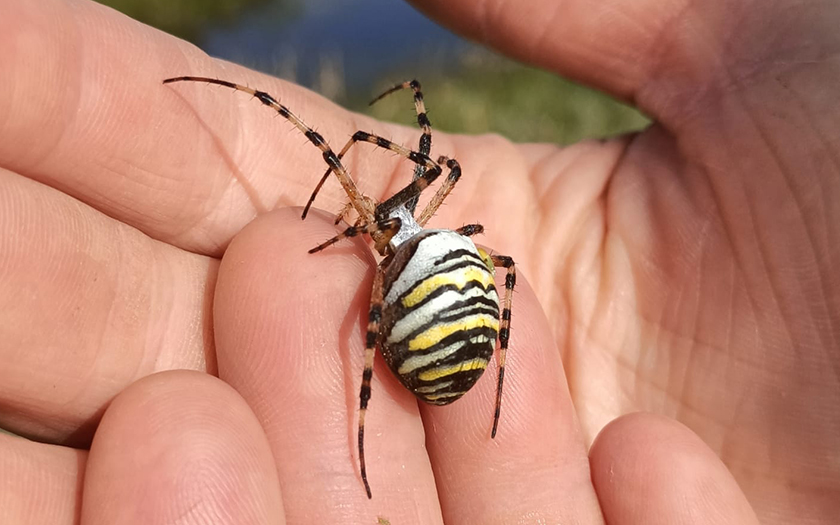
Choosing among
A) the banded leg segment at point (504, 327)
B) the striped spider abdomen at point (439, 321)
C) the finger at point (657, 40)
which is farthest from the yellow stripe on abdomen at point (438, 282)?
the finger at point (657, 40)

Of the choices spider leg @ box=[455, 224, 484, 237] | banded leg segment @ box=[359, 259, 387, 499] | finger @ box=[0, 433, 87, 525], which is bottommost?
finger @ box=[0, 433, 87, 525]

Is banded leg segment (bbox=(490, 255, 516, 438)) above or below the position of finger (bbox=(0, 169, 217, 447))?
above

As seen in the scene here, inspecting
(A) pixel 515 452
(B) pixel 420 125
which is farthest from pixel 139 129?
(A) pixel 515 452

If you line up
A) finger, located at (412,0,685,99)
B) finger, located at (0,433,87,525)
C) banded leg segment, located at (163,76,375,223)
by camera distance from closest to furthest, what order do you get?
finger, located at (0,433,87,525) → banded leg segment, located at (163,76,375,223) → finger, located at (412,0,685,99)

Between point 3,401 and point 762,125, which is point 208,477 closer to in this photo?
point 3,401

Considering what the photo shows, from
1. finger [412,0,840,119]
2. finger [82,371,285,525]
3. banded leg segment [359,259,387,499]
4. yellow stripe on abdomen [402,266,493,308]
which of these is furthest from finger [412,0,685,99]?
finger [82,371,285,525]

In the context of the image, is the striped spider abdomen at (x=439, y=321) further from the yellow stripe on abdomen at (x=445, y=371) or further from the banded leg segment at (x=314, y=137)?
the banded leg segment at (x=314, y=137)

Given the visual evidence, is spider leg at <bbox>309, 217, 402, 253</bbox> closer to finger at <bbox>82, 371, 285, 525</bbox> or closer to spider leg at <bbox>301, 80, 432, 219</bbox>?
spider leg at <bbox>301, 80, 432, 219</bbox>
